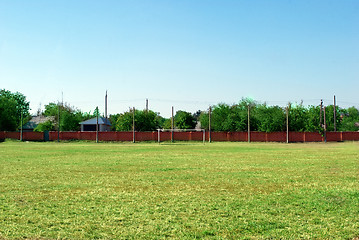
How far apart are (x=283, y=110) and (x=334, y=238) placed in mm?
74289

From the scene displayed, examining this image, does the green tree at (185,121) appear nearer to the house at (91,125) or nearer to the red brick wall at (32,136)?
the house at (91,125)

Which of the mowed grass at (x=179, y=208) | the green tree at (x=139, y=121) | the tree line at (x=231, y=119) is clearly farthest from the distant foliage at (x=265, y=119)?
the mowed grass at (x=179, y=208)

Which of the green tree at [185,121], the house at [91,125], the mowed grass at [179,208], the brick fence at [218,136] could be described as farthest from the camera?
the house at [91,125]

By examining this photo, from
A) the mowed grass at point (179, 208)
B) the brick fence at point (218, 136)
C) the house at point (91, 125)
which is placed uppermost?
the house at point (91, 125)

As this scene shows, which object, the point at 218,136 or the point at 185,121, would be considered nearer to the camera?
the point at 218,136

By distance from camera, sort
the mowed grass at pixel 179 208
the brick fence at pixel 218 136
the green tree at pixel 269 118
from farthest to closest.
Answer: the green tree at pixel 269 118 → the brick fence at pixel 218 136 → the mowed grass at pixel 179 208

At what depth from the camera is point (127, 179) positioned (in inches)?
497

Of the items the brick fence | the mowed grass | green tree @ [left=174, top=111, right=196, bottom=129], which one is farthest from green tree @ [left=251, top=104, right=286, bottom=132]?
the mowed grass

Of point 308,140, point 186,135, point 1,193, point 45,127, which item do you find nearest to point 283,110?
point 308,140

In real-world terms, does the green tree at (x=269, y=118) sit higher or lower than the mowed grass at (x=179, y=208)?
higher

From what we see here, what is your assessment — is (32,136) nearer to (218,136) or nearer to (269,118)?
(218,136)

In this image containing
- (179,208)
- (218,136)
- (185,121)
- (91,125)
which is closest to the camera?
(179,208)

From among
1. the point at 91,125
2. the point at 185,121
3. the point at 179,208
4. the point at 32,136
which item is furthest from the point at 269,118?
the point at 179,208

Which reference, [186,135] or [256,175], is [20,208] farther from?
[186,135]
